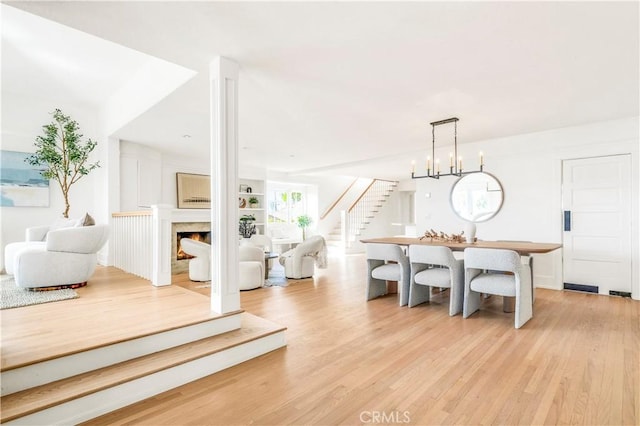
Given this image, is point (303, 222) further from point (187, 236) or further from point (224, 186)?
point (224, 186)

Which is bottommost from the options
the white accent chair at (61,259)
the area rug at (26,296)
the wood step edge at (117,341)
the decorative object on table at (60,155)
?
the area rug at (26,296)

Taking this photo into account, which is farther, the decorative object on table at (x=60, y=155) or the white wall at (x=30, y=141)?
the white wall at (x=30, y=141)

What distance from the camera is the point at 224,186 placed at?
280cm

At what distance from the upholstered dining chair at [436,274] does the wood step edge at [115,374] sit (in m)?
2.04

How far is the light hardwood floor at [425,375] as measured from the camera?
1.89 meters

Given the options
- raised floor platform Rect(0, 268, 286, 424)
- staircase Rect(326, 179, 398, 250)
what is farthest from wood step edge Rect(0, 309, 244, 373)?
staircase Rect(326, 179, 398, 250)

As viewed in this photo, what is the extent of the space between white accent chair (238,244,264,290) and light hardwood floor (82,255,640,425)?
1219mm

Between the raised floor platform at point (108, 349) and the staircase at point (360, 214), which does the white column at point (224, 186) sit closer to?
the raised floor platform at point (108, 349)

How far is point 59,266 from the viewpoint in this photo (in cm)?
370

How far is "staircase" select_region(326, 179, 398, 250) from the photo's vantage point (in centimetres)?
1005

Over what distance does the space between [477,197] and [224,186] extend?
16.6 feet

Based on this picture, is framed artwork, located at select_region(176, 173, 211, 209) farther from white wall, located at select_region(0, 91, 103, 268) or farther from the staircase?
the staircase

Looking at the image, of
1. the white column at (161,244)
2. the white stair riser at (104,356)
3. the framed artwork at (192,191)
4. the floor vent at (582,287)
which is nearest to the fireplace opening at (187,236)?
the framed artwork at (192,191)

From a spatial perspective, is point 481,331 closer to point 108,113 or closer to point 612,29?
point 612,29
